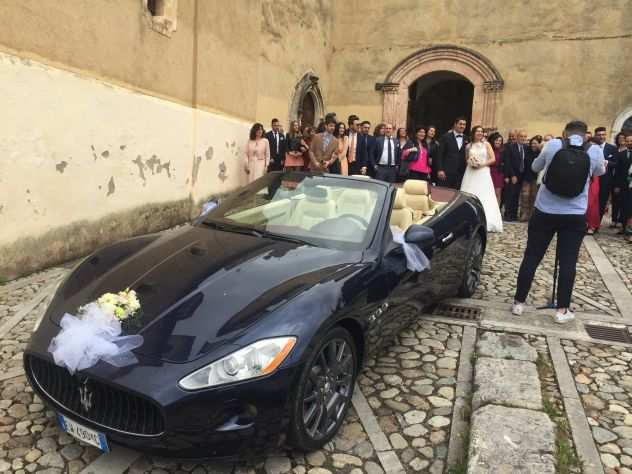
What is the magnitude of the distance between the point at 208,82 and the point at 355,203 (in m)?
6.14

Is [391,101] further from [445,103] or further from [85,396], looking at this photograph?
[85,396]

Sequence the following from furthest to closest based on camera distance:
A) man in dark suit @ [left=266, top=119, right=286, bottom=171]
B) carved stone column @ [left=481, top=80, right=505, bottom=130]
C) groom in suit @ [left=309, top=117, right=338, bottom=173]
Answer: carved stone column @ [left=481, top=80, right=505, bottom=130] → man in dark suit @ [left=266, top=119, right=286, bottom=171] → groom in suit @ [left=309, top=117, right=338, bottom=173]

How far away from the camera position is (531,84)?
1442 centimetres

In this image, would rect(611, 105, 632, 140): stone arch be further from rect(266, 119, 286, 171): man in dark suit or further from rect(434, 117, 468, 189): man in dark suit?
rect(266, 119, 286, 171): man in dark suit

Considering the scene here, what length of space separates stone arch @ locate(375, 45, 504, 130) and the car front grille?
573 inches

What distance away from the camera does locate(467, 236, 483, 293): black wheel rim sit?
4.87 meters

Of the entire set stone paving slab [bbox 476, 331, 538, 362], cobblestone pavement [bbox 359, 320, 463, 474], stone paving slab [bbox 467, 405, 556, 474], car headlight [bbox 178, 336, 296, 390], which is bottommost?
cobblestone pavement [bbox 359, 320, 463, 474]

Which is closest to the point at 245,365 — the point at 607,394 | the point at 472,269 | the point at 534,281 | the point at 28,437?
the point at 28,437

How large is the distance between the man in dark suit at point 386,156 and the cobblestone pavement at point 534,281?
2436mm

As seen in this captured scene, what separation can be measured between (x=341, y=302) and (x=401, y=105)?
14018 millimetres

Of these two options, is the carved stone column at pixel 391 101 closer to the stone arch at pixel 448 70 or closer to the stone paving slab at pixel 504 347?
the stone arch at pixel 448 70

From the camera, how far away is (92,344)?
2.18m

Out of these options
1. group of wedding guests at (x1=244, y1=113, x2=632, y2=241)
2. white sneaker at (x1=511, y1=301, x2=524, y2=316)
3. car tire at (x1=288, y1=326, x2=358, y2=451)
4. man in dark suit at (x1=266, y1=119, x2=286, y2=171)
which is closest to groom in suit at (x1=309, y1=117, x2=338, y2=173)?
group of wedding guests at (x1=244, y1=113, x2=632, y2=241)

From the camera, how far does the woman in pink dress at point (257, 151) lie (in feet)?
31.4
